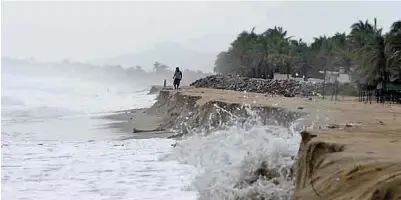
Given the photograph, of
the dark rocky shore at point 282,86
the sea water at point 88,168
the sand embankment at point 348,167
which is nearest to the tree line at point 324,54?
the dark rocky shore at point 282,86

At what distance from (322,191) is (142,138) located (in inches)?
476

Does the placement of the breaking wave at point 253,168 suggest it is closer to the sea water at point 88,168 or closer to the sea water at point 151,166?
the sea water at point 151,166

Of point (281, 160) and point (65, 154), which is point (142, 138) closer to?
point (65, 154)

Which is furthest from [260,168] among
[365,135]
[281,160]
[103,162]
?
[103,162]

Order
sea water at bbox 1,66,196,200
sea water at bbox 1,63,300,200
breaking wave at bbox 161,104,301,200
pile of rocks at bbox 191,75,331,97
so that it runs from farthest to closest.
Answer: pile of rocks at bbox 191,75,331,97
sea water at bbox 1,66,196,200
sea water at bbox 1,63,300,200
breaking wave at bbox 161,104,301,200

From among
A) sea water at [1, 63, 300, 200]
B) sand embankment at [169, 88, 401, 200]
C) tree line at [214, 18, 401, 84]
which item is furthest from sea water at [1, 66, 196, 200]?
tree line at [214, 18, 401, 84]

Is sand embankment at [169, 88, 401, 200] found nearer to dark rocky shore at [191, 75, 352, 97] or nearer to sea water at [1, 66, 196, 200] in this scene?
sea water at [1, 66, 196, 200]

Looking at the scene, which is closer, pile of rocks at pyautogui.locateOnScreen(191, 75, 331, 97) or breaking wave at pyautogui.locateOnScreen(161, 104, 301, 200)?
breaking wave at pyautogui.locateOnScreen(161, 104, 301, 200)

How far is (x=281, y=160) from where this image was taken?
7094 millimetres

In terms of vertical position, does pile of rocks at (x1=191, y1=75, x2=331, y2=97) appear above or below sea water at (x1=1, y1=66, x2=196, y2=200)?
above

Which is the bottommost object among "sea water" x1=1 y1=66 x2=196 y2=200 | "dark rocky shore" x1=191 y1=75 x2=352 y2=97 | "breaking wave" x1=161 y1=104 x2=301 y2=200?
"sea water" x1=1 y1=66 x2=196 y2=200

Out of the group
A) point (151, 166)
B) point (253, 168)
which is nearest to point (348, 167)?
point (253, 168)

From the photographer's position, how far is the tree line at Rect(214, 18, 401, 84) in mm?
30841

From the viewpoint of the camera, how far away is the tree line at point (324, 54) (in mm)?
30841
